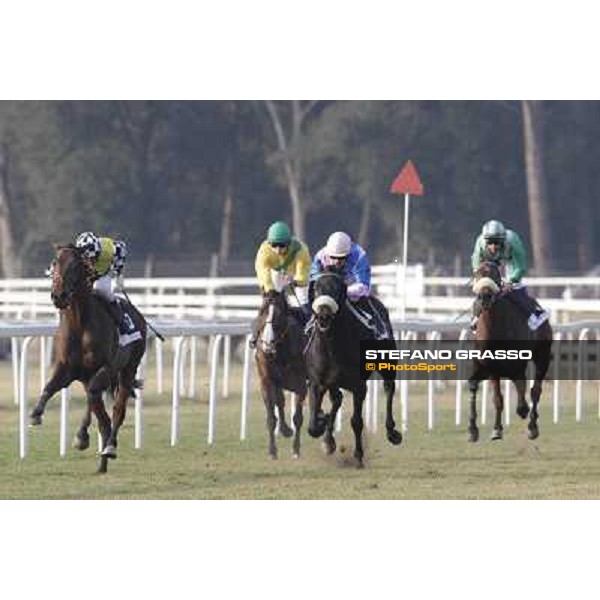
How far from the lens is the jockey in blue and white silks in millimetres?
11680

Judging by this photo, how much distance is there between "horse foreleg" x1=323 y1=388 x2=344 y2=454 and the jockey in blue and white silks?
59 cm

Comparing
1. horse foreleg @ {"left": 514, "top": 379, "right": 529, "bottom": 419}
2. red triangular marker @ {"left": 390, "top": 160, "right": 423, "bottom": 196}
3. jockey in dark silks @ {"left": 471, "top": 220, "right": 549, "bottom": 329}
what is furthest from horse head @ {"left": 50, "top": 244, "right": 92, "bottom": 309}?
red triangular marker @ {"left": 390, "top": 160, "right": 423, "bottom": 196}

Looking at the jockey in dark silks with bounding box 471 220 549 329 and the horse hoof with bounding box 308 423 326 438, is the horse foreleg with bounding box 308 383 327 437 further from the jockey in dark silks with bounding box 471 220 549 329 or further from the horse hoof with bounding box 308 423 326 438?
the jockey in dark silks with bounding box 471 220 549 329

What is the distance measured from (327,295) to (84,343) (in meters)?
1.74

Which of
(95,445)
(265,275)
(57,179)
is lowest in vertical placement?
(95,445)

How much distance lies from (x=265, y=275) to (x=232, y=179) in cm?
3361

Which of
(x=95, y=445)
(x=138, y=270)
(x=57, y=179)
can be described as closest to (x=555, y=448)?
(x=95, y=445)

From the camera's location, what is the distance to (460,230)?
4478cm

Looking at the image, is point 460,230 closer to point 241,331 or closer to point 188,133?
point 188,133

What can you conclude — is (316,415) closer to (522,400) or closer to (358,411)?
(358,411)

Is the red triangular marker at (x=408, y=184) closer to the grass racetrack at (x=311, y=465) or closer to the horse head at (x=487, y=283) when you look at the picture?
the grass racetrack at (x=311, y=465)

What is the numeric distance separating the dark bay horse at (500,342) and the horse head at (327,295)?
149cm

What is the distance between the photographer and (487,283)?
1291 cm

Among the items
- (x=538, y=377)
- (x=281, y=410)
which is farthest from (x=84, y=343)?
(x=538, y=377)
